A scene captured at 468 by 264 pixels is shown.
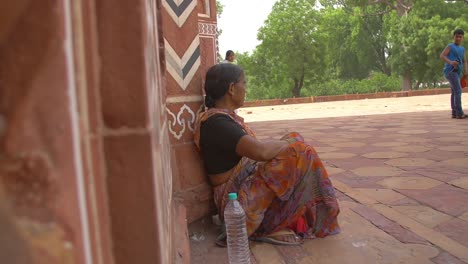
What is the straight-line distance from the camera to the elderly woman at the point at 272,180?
2.04 m

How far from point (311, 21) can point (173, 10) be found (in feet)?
85.9

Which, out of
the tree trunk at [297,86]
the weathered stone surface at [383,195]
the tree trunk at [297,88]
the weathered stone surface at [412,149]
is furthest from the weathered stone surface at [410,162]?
the tree trunk at [297,88]

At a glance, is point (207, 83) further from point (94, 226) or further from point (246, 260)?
point (94, 226)

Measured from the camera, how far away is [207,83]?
92.5 inches

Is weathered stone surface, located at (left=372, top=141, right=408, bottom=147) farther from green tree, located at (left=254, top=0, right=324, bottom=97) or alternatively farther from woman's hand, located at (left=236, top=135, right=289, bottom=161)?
green tree, located at (left=254, top=0, right=324, bottom=97)

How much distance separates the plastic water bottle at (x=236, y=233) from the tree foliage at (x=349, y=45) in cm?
2086

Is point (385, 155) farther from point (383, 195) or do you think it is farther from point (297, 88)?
point (297, 88)

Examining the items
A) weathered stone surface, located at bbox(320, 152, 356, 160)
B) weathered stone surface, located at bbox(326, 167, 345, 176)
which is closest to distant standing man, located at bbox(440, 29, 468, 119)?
weathered stone surface, located at bbox(320, 152, 356, 160)

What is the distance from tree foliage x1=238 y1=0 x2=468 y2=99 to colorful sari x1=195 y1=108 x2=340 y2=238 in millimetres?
20563

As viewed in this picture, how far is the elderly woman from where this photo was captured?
2.04 meters

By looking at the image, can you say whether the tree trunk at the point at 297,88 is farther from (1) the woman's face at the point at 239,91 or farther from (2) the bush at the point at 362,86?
(1) the woman's face at the point at 239,91

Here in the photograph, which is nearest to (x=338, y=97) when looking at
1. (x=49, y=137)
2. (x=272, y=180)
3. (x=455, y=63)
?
(x=455, y=63)

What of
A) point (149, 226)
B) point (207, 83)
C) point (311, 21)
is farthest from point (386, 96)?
point (149, 226)

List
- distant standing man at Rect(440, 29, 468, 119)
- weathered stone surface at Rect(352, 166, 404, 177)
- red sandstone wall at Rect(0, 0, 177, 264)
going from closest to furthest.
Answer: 1. red sandstone wall at Rect(0, 0, 177, 264)
2. weathered stone surface at Rect(352, 166, 404, 177)
3. distant standing man at Rect(440, 29, 468, 119)
